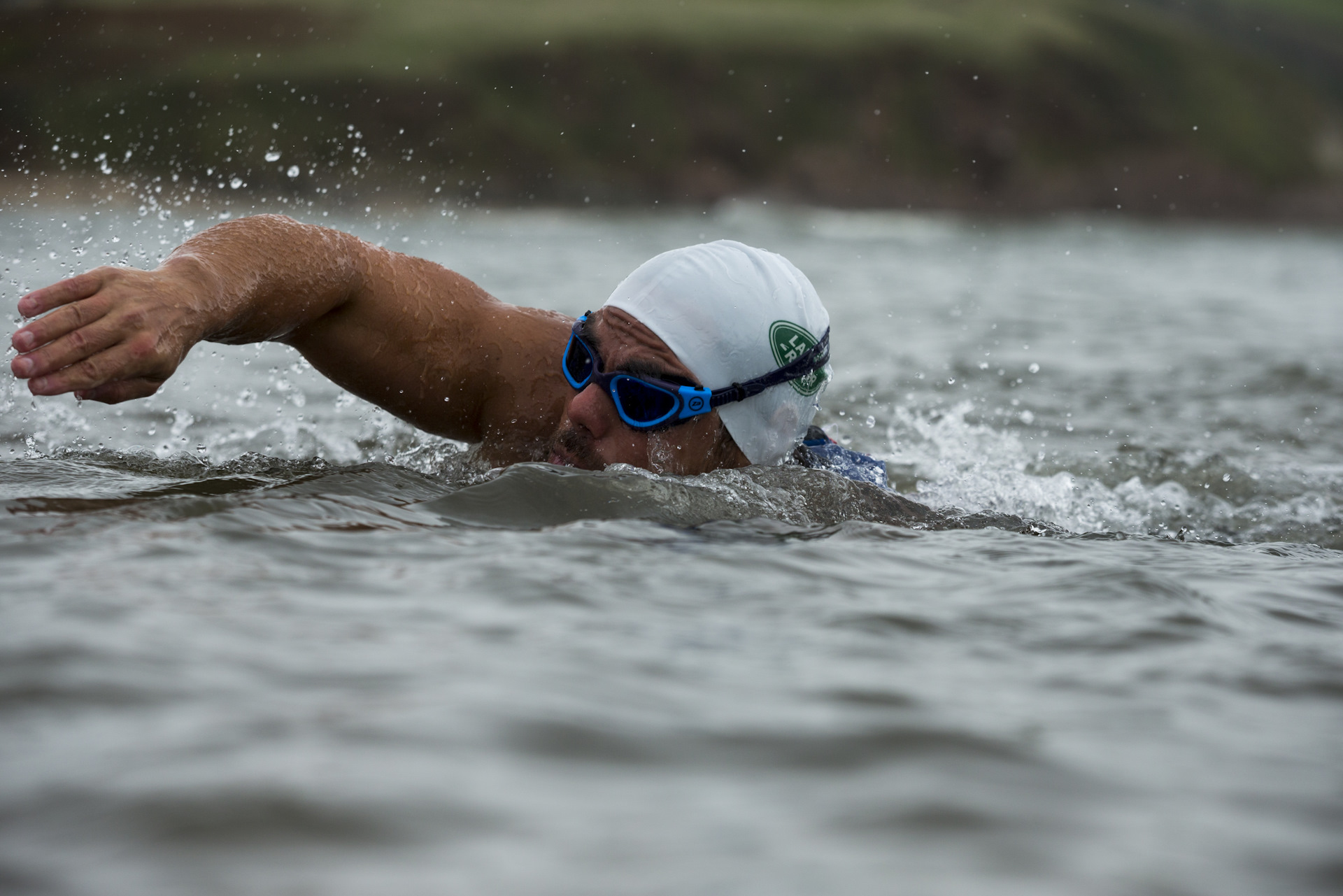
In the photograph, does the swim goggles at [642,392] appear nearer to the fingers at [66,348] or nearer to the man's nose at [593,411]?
the man's nose at [593,411]

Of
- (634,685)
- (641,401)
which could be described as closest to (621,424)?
(641,401)

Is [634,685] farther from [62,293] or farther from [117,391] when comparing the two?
[62,293]

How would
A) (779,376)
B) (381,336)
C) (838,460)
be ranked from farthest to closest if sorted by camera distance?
(838,460)
(779,376)
(381,336)

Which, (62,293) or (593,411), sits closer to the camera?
(62,293)

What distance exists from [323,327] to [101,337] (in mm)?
1371

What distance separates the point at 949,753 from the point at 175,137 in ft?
222

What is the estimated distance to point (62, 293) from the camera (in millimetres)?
3307

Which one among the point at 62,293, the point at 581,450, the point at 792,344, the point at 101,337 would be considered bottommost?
the point at 581,450

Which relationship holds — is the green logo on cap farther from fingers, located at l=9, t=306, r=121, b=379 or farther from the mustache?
fingers, located at l=9, t=306, r=121, b=379

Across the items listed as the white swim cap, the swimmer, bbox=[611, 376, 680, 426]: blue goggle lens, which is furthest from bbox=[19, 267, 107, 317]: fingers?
the white swim cap

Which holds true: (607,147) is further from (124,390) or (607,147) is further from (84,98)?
(124,390)

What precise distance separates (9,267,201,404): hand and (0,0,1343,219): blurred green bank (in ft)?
154

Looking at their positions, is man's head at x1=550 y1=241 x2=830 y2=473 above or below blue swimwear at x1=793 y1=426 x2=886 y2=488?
above

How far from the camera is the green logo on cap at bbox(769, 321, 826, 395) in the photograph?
17.0ft
